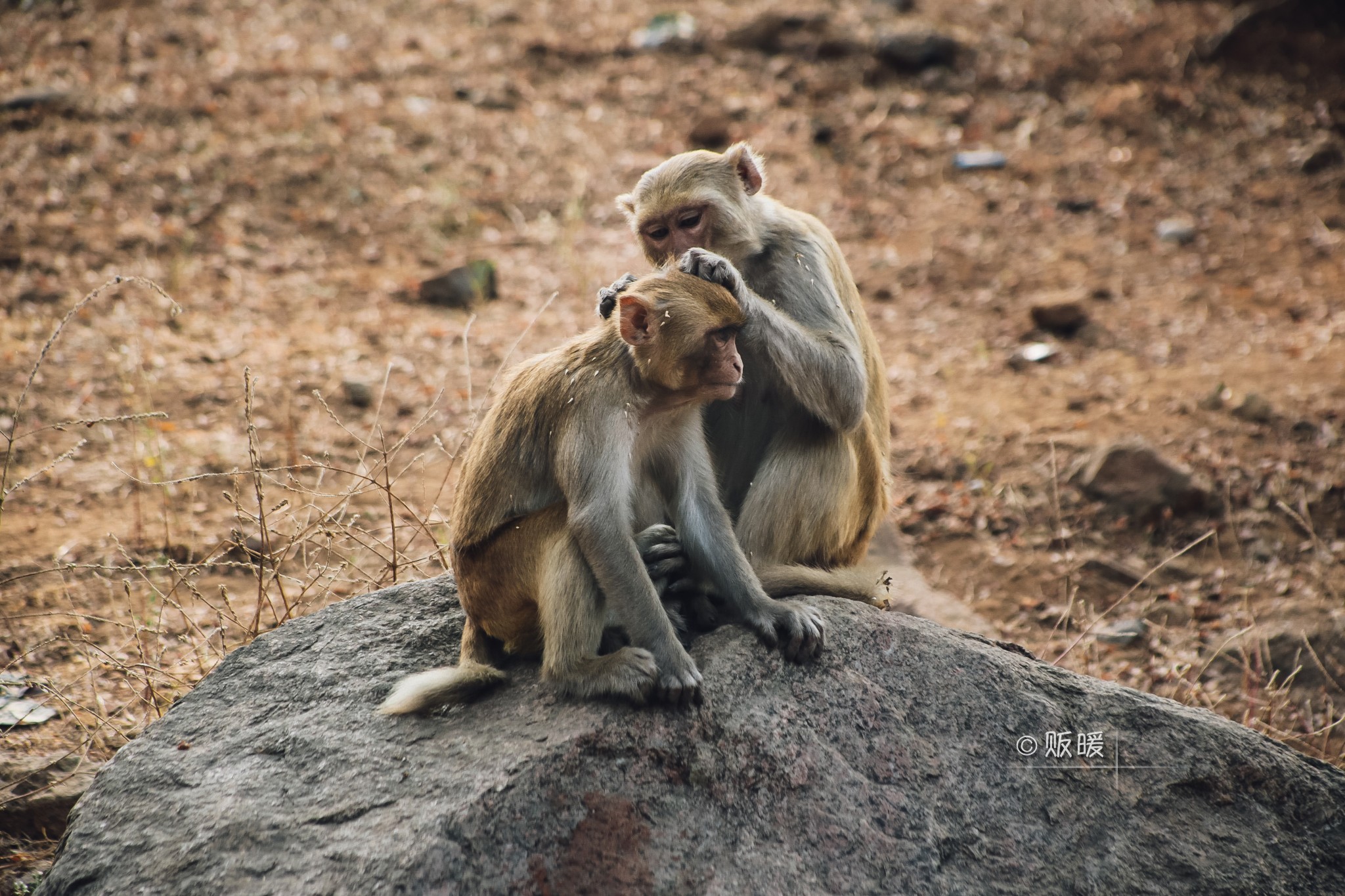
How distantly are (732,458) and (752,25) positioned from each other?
10.2 m

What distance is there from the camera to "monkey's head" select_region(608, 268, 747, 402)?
367 cm

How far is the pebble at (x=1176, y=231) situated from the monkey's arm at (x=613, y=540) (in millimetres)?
8249

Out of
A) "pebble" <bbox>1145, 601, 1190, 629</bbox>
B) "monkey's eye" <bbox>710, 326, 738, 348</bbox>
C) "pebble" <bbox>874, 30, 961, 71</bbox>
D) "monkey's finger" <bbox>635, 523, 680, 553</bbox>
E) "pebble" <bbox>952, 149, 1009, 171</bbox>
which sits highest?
"pebble" <bbox>874, 30, 961, 71</bbox>

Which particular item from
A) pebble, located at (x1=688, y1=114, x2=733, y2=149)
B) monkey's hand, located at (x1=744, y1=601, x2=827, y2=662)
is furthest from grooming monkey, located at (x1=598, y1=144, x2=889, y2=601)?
pebble, located at (x1=688, y1=114, x2=733, y2=149)

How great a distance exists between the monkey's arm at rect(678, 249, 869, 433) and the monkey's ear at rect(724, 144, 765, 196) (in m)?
0.35

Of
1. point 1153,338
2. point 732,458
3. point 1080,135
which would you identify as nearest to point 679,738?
point 732,458

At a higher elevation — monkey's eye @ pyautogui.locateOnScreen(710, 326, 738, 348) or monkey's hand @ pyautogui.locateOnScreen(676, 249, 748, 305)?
monkey's hand @ pyautogui.locateOnScreen(676, 249, 748, 305)

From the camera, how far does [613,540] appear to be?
356cm

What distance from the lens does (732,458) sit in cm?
456

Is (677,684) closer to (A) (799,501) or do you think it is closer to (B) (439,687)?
(B) (439,687)

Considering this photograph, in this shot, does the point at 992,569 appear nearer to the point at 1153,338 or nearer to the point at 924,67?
the point at 1153,338

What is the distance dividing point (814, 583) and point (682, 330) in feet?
3.56

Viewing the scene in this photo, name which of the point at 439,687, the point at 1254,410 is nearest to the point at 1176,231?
the point at 1254,410

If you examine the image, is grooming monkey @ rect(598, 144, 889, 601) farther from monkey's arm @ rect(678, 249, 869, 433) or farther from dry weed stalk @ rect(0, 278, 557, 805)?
dry weed stalk @ rect(0, 278, 557, 805)
